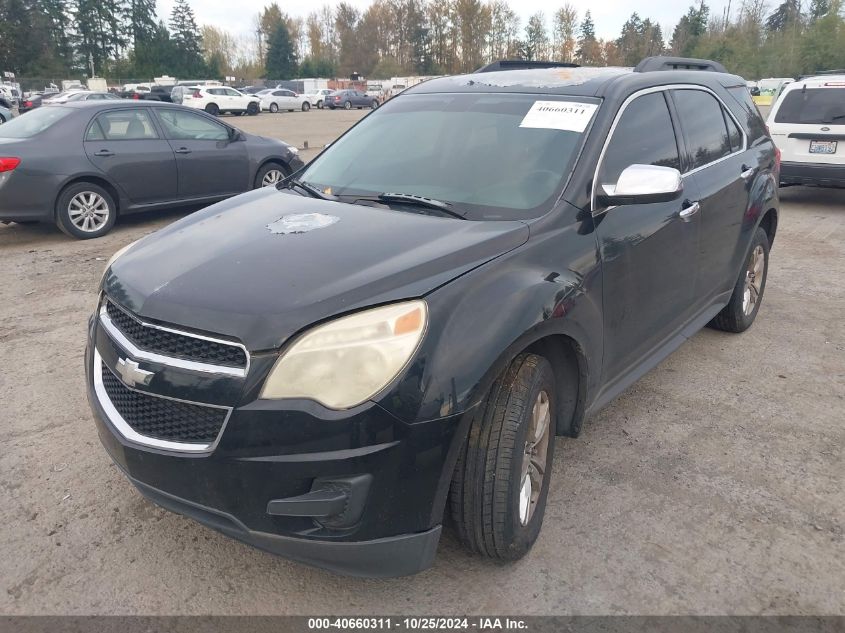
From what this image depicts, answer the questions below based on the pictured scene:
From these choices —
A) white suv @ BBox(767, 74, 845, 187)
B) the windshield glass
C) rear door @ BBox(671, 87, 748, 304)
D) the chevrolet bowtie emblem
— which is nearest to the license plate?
white suv @ BBox(767, 74, 845, 187)

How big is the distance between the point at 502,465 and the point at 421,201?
4.05 feet

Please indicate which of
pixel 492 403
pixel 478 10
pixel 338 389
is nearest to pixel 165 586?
pixel 338 389

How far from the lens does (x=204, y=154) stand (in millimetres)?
8859

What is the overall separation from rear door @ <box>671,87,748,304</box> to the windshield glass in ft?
19.5

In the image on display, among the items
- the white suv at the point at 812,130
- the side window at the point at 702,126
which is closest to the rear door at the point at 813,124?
the white suv at the point at 812,130

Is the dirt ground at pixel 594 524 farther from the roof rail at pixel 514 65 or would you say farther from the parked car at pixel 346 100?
the parked car at pixel 346 100

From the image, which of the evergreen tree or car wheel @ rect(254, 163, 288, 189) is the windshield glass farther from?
the evergreen tree

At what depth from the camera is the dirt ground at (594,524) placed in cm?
245

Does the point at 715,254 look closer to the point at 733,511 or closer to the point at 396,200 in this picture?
the point at 733,511

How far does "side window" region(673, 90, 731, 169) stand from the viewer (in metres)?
3.84

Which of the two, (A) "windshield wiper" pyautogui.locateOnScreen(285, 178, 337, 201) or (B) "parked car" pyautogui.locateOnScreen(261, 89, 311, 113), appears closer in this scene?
(A) "windshield wiper" pyautogui.locateOnScreen(285, 178, 337, 201)

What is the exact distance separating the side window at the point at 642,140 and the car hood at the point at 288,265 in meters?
0.75

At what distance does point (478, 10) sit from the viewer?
3713 inches

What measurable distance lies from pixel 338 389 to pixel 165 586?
1.14m
